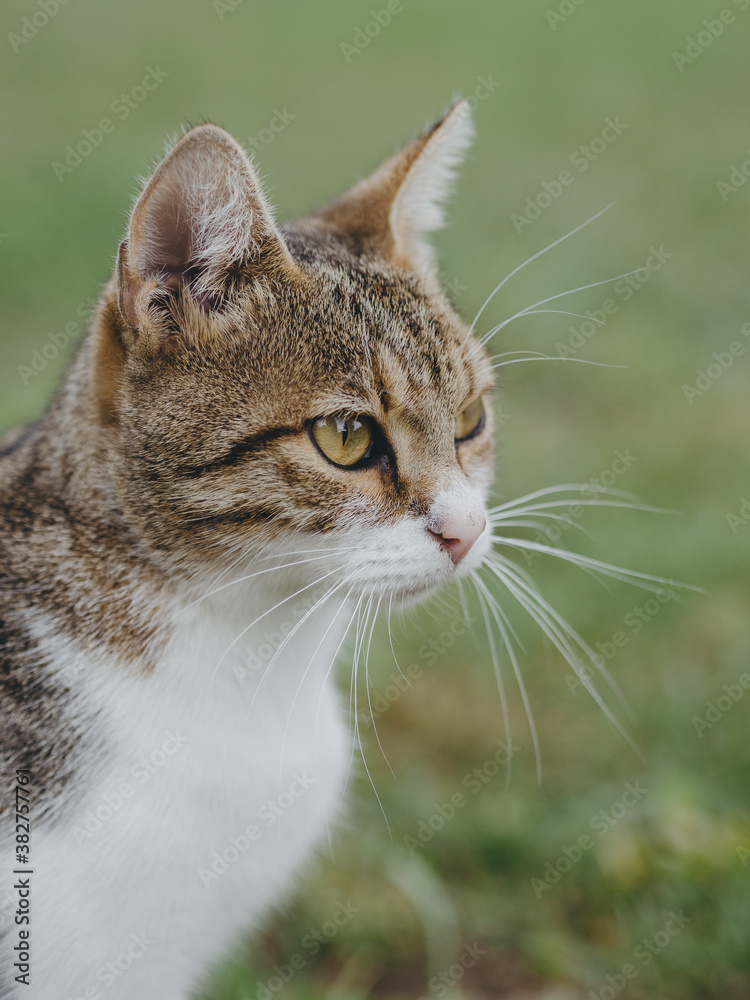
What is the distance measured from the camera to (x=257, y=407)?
2.13 m

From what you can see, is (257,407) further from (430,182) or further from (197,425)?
(430,182)

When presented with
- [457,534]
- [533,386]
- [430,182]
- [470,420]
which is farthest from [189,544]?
[533,386]

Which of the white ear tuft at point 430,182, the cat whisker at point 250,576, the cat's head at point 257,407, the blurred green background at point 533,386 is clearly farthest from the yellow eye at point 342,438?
the white ear tuft at point 430,182

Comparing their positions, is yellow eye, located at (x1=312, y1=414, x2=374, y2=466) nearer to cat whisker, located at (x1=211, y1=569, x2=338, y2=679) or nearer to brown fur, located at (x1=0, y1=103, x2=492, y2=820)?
brown fur, located at (x1=0, y1=103, x2=492, y2=820)

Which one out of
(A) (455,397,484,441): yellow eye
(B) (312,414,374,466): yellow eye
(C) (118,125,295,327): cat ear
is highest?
(C) (118,125,295,327): cat ear

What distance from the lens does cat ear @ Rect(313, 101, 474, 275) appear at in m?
2.64

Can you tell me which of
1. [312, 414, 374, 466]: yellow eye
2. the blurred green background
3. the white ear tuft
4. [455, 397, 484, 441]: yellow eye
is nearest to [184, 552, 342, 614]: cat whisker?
[312, 414, 374, 466]: yellow eye

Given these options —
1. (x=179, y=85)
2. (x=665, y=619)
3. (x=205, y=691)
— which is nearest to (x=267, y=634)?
(x=205, y=691)

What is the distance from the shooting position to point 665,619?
163 inches

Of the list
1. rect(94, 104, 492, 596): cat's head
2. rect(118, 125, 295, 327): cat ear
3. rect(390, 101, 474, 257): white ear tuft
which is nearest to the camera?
rect(118, 125, 295, 327): cat ear

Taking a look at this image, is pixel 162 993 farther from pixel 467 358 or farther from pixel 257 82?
pixel 257 82

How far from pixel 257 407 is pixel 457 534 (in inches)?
21.3

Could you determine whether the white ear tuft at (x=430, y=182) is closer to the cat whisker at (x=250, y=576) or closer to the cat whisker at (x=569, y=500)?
the cat whisker at (x=569, y=500)

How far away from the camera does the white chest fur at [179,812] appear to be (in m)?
2.15
